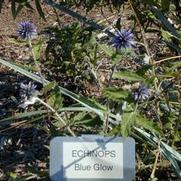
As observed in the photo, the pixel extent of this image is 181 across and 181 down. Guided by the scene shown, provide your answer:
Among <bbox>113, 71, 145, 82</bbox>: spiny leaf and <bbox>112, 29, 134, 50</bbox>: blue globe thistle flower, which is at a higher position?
<bbox>112, 29, 134, 50</bbox>: blue globe thistle flower

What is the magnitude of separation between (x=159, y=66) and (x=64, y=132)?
846mm

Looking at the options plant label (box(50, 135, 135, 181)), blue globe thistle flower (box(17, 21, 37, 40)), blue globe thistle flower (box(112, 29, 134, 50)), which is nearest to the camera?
plant label (box(50, 135, 135, 181))

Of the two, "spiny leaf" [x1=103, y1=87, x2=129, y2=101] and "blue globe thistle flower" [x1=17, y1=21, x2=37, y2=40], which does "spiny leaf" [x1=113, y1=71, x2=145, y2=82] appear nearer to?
"spiny leaf" [x1=103, y1=87, x2=129, y2=101]

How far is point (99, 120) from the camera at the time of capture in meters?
1.62

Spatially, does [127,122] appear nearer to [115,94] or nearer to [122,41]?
[115,94]

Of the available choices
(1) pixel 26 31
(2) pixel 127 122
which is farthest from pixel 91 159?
(1) pixel 26 31

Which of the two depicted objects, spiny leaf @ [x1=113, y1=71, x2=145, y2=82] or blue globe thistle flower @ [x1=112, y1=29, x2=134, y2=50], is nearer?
spiny leaf @ [x1=113, y1=71, x2=145, y2=82]

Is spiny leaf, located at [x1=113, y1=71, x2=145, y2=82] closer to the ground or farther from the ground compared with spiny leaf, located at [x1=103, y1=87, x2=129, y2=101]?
farther from the ground

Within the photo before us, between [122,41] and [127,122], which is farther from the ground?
[122,41]

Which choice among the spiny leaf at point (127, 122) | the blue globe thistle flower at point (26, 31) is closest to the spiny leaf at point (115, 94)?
the spiny leaf at point (127, 122)

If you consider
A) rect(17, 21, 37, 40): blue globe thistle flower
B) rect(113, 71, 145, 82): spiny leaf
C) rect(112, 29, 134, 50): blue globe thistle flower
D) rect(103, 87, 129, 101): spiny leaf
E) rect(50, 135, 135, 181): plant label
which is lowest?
rect(50, 135, 135, 181): plant label

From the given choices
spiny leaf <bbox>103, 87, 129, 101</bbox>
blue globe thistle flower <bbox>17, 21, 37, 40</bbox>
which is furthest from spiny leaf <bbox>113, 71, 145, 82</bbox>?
blue globe thistle flower <bbox>17, 21, 37, 40</bbox>

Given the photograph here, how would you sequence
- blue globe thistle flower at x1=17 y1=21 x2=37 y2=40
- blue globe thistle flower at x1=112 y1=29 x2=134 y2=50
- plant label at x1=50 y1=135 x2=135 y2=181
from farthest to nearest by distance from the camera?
1. blue globe thistle flower at x1=17 y1=21 x2=37 y2=40
2. blue globe thistle flower at x1=112 y1=29 x2=134 y2=50
3. plant label at x1=50 y1=135 x2=135 y2=181

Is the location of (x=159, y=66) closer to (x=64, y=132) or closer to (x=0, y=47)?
(x=64, y=132)
